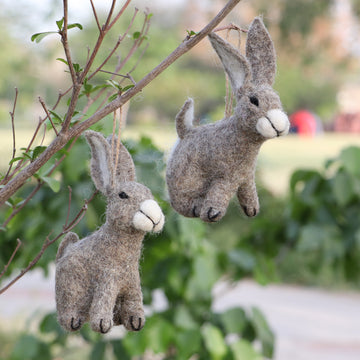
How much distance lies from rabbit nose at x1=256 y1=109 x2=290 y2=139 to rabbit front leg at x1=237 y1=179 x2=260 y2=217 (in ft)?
0.27

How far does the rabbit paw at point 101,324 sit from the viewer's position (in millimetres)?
587

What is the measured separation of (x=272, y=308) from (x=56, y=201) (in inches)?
132

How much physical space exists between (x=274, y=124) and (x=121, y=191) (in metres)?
0.19

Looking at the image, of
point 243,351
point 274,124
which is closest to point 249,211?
point 274,124

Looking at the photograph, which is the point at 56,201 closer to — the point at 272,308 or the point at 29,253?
the point at 29,253

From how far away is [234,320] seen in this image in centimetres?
168

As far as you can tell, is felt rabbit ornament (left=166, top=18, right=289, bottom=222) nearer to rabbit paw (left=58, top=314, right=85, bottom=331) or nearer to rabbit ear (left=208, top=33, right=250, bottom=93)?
rabbit ear (left=208, top=33, right=250, bottom=93)

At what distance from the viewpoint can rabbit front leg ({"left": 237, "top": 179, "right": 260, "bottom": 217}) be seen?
26.1 inches

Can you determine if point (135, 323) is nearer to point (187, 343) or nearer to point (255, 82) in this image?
point (255, 82)

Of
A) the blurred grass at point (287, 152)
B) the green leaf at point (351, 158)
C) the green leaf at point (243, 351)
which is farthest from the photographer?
the blurred grass at point (287, 152)

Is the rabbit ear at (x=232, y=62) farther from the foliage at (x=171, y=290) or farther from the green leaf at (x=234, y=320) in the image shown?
the green leaf at (x=234, y=320)

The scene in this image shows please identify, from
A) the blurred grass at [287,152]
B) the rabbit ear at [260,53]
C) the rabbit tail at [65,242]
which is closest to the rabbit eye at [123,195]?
the rabbit tail at [65,242]

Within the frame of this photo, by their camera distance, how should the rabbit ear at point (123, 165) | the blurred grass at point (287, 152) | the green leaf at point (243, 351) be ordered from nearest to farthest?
the rabbit ear at point (123, 165), the green leaf at point (243, 351), the blurred grass at point (287, 152)

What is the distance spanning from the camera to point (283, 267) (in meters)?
5.18
